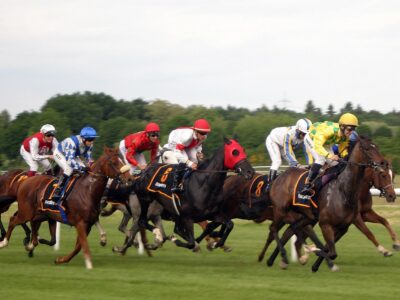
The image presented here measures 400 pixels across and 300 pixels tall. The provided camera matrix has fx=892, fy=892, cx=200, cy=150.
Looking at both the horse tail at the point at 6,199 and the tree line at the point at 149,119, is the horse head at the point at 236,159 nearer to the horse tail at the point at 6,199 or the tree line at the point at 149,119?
the horse tail at the point at 6,199

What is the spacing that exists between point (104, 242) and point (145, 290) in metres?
4.49

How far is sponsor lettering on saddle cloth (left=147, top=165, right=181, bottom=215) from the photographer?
12.3m

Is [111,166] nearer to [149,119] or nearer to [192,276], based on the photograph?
[192,276]

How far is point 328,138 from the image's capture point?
10.9 m

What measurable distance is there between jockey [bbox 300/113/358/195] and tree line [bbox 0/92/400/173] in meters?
23.5

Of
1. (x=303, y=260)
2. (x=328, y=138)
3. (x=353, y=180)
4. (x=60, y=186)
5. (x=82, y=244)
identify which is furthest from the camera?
(x=60, y=186)

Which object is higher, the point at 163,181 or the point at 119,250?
the point at 163,181

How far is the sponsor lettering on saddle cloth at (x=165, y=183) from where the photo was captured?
12328 mm

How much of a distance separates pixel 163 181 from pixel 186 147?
0.61m

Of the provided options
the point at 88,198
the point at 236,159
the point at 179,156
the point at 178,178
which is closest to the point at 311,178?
the point at 236,159

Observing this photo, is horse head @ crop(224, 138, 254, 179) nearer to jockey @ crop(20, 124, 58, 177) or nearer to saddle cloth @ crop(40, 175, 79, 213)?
saddle cloth @ crop(40, 175, 79, 213)

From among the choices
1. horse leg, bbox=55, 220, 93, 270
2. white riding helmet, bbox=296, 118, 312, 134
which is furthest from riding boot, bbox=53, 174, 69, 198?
white riding helmet, bbox=296, 118, 312, 134

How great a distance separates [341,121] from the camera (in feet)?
35.2

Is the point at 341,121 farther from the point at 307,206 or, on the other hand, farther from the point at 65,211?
the point at 65,211
